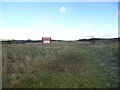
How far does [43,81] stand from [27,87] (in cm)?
144

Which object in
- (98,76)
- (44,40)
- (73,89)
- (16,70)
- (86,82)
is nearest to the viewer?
(73,89)

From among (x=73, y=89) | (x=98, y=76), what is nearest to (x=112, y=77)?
(x=98, y=76)

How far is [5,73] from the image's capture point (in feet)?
45.2

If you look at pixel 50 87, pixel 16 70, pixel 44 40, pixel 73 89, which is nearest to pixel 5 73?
pixel 16 70

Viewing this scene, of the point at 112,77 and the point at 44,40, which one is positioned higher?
the point at 44,40

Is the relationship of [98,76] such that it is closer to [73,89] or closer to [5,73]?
[73,89]

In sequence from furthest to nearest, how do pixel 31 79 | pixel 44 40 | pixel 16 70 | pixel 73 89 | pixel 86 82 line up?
pixel 44 40
pixel 16 70
pixel 31 79
pixel 86 82
pixel 73 89

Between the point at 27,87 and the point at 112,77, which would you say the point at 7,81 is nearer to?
the point at 27,87

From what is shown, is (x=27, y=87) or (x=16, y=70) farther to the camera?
(x=16, y=70)

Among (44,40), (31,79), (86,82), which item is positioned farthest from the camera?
(44,40)

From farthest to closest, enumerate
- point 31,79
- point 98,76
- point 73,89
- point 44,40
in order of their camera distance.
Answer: point 44,40 < point 98,76 < point 31,79 < point 73,89

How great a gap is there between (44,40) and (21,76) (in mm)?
21229

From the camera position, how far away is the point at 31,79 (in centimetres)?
1238

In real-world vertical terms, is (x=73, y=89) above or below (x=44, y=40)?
below
